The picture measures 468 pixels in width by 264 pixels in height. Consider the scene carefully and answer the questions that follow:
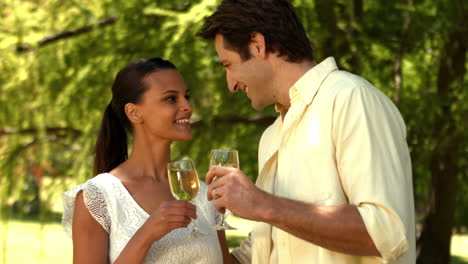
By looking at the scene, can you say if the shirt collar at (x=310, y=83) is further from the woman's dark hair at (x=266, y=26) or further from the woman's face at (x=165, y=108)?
the woman's face at (x=165, y=108)

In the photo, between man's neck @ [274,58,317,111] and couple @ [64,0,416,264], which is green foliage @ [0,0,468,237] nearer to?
couple @ [64,0,416,264]

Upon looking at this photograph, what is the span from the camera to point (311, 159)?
2.29 metres

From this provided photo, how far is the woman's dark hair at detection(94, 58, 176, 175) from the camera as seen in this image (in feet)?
10.9

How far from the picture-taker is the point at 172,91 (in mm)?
3252

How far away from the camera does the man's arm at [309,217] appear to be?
2.08 m

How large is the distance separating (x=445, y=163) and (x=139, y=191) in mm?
4136

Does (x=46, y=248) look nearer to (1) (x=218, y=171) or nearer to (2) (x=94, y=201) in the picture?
(2) (x=94, y=201)

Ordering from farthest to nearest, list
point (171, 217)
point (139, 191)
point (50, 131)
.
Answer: point (50, 131) → point (139, 191) → point (171, 217)

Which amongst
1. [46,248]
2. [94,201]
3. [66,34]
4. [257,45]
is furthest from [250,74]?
[46,248]

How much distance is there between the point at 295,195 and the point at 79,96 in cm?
415

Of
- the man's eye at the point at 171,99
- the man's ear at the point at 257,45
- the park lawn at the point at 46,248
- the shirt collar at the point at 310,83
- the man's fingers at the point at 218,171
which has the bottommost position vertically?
the park lawn at the point at 46,248

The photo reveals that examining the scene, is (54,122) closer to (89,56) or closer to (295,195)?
(89,56)

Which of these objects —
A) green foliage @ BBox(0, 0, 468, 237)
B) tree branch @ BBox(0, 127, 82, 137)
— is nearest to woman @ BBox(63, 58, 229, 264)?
green foliage @ BBox(0, 0, 468, 237)

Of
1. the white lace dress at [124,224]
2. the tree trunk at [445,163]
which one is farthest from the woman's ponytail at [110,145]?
the tree trunk at [445,163]
